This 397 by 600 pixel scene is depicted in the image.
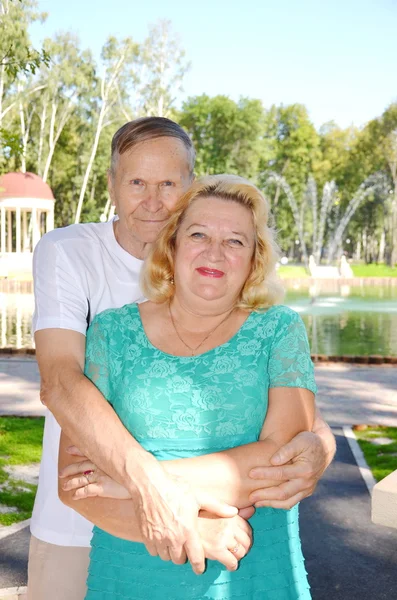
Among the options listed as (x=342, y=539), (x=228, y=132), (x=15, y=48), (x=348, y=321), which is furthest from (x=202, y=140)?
(x=342, y=539)

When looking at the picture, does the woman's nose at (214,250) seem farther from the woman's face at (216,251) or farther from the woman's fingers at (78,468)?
the woman's fingers at (78,468)

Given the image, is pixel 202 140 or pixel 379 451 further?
pixel 202 140

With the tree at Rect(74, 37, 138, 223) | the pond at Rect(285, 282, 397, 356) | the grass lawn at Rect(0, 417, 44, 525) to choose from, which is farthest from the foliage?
the grass lawn at Rect(0, 417, 44, 525)

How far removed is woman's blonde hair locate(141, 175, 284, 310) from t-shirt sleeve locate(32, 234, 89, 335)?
19 cm

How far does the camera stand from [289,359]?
5.86ft

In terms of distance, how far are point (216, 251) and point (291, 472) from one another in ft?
1.95

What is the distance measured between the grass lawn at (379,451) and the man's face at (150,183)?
12.0ft

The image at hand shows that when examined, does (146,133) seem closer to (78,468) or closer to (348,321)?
(78,468)

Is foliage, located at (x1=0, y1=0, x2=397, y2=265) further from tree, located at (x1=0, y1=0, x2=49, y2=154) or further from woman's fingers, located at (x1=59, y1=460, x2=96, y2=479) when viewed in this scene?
woman's fingers, located at (x1=59, y1=460, x2=96, y2=479)

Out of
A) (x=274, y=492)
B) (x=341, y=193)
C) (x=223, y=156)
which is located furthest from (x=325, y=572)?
(x=341, y=193)

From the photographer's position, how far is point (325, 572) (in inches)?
153

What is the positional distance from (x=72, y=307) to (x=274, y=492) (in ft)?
2.39

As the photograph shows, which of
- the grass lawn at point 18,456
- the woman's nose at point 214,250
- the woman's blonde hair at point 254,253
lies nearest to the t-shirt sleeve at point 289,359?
the woman's blonde hair at point 254,253

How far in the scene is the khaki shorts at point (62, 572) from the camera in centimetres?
199
